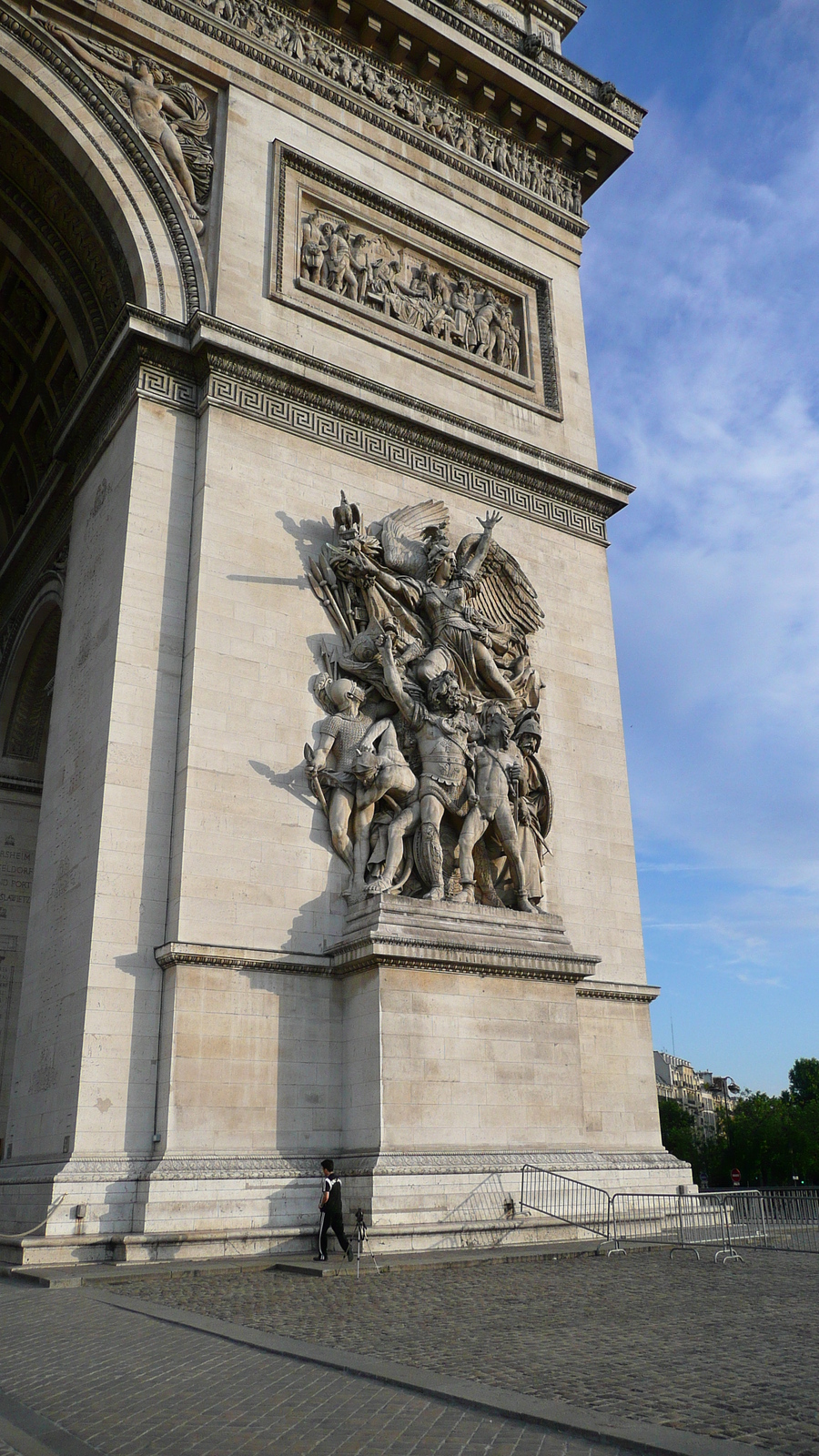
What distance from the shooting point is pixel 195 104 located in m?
17.9

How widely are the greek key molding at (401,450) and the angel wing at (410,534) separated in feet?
2.93

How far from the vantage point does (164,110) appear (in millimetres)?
17672

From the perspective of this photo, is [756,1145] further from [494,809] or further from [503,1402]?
[503,1402]

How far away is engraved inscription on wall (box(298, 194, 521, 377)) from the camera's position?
1852 centimetres

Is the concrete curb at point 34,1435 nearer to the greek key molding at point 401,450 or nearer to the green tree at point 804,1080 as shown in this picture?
the greek key molding at point 401,450

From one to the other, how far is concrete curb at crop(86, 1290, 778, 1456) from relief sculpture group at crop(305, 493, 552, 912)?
24.8 ft

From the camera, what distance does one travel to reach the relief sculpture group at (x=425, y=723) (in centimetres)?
1488

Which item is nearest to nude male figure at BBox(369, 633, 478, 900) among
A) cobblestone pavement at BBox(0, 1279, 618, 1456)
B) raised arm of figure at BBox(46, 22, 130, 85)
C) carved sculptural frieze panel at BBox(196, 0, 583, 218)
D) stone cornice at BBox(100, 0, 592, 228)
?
cobblestone pavement at BBox(0, 1279, 618, 1456)

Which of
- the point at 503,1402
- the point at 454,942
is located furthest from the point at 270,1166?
the point at 503,1402

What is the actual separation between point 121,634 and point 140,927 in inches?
153

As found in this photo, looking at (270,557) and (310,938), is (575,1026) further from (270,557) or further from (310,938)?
(270,557)

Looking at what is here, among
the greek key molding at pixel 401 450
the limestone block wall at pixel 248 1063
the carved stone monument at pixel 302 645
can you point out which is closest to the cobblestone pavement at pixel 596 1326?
the limestone block wall at pixel 248 1063

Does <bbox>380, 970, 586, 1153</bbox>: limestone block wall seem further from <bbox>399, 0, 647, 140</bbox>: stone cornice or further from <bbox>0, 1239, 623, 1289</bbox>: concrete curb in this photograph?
<bbox>399, 0, 647, 140</bbox>: stone cornice

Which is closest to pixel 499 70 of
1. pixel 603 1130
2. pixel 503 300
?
pixel 503 300
